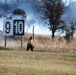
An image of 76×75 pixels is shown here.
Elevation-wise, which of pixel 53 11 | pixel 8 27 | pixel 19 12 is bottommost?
pixel 8 27

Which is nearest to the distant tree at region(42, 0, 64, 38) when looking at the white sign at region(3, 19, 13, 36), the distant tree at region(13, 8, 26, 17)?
the distant tree at region(13, 8, 26, 17)

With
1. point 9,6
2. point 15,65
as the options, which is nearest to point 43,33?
point 9,6

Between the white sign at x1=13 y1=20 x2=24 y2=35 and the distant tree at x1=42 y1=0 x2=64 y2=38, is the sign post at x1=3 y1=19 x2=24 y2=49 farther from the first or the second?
the distant tree at x1=42 y1=0 x2=64 y2=38

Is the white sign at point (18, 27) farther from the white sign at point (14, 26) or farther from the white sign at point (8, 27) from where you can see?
the white sign at point (8, 27)

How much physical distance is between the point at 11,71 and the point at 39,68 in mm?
1498

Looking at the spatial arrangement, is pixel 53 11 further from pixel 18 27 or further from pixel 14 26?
pixel 14 26

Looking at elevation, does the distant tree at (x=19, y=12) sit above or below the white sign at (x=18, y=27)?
above

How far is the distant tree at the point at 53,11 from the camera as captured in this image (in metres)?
50.1

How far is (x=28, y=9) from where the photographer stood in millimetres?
70562

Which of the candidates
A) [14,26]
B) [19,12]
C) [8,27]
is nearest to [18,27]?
[14,26]

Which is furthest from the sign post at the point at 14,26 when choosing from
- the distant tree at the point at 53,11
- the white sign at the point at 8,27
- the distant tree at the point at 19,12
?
the distant tree at the point at 19,12

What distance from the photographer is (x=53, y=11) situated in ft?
166

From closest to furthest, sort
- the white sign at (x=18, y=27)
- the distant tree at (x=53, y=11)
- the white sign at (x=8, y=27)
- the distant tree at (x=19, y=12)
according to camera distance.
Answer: the white sign at (x=18, y=27), the white sign at (x=8, y=27), the distant tree at (x=53, y=11), the distant tree at (x=19, y=12)

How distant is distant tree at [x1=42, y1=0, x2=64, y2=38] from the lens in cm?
5009
